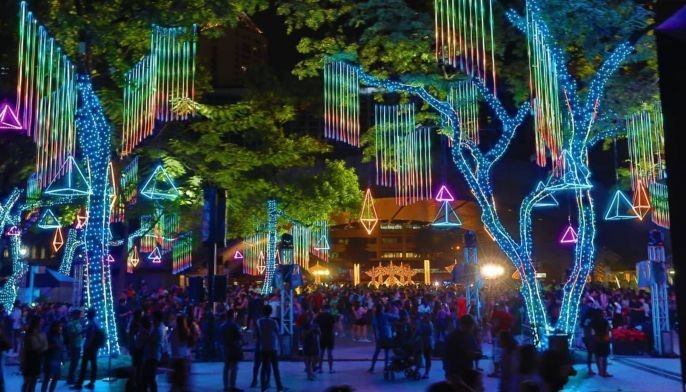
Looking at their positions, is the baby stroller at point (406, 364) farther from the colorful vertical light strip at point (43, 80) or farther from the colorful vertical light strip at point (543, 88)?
the colorful vertical light strip at point (43, 80)

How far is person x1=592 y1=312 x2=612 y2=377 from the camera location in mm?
15141

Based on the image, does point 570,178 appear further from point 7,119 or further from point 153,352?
point 7,119

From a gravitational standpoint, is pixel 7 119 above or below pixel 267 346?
above

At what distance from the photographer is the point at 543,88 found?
16844 mm

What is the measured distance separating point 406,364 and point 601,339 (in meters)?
4.04

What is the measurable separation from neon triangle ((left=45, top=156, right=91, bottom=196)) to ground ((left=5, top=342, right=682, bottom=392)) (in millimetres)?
4077

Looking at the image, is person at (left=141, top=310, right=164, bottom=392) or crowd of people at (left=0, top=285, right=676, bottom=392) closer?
crowd of people at (left=0, top=285, right=676, bottom=392)

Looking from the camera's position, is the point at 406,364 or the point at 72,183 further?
the point at 72,183

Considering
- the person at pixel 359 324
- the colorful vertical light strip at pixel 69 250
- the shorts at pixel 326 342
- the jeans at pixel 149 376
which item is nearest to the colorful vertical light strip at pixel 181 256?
the colorful vertical light strip at pixel 69 250

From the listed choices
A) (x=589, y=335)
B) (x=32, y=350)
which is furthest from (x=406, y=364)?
(x=32, y=350)

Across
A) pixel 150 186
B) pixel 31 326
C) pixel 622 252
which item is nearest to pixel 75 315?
pixel 31 326

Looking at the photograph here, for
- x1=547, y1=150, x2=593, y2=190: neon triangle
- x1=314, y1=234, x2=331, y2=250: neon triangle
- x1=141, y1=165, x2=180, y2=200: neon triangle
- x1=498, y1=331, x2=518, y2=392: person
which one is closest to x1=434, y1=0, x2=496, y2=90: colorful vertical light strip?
x1=547, y1=150, x2=593, y2=190: neon triangle

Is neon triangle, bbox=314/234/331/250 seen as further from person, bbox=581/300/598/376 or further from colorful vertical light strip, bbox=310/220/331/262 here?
person, bbox=581/300/598/376

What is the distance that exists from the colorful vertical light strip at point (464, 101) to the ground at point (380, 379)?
6299 millimetres
